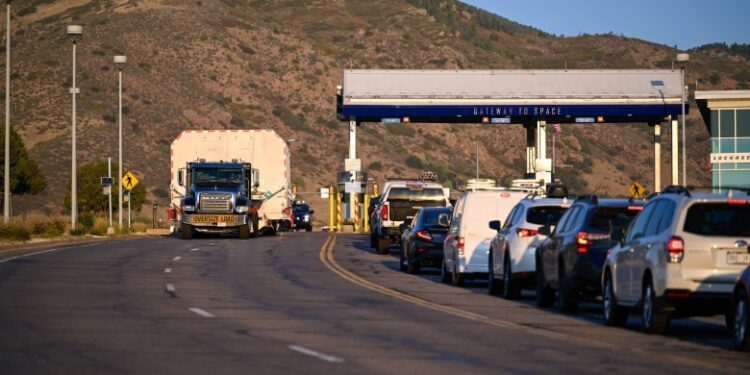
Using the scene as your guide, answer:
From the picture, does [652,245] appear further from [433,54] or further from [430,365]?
[433,54]

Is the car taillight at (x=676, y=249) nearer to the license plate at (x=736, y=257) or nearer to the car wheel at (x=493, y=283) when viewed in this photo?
the license plate at (x=736, y=257)

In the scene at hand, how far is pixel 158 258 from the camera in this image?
3925 cm

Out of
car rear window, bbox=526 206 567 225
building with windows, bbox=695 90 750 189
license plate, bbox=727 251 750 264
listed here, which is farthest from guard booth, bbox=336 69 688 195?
license plate, bbox=727 251 750 264

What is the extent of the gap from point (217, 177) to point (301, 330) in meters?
37.3

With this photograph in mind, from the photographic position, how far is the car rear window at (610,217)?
22781mm

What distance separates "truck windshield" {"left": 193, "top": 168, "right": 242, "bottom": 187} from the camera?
55.7 m

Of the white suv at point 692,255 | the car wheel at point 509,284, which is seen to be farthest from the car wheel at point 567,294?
the white suv at point 692,255

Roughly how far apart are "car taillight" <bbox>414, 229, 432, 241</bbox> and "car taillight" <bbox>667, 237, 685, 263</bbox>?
17064 mm

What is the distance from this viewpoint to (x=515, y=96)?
215ft

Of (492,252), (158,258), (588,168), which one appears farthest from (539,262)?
(588,168)

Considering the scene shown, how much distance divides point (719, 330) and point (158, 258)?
2123 centimetres

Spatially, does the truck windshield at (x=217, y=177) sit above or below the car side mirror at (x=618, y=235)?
above

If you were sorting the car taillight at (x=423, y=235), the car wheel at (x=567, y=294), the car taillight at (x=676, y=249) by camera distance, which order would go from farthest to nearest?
1. the car taillight at (x=423, y=235)
2. the car wheel at (x=567, y=294)
3. the car taillight at (x=676, y=249)

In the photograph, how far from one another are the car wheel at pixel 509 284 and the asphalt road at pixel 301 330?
274 mm
